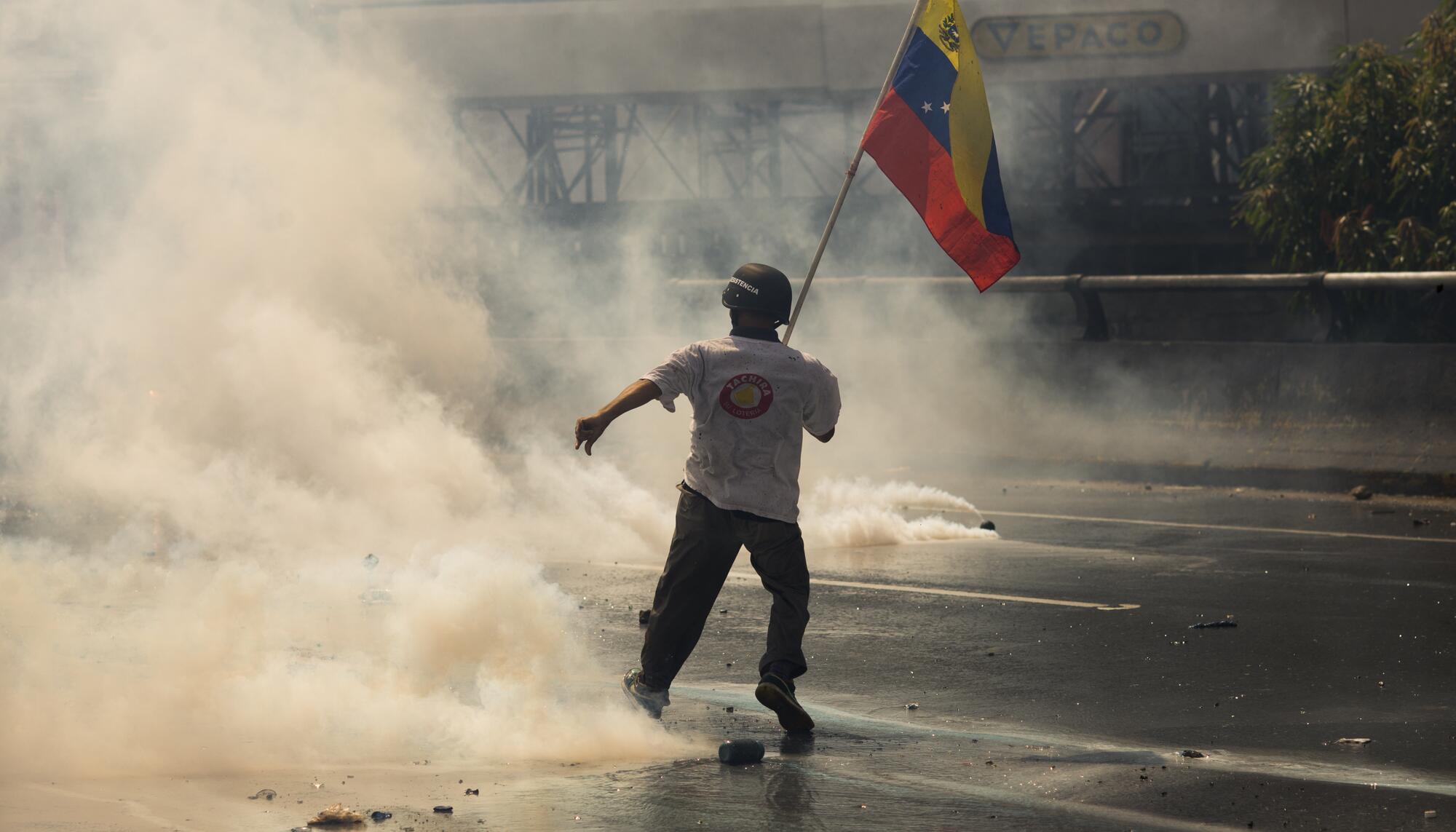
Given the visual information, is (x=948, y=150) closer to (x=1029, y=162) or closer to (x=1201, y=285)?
(x=1201, y=285)

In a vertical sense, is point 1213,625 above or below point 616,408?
below

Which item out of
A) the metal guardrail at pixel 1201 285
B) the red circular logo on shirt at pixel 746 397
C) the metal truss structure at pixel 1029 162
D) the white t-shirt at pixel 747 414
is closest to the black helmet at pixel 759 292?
the white t-shirt at pixel 747 414

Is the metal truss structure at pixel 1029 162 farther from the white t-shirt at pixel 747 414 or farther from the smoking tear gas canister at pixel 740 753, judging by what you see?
the smoking tear gas canister at pixel 740 753

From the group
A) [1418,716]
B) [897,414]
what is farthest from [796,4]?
[1418,716]

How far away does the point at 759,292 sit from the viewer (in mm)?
5848

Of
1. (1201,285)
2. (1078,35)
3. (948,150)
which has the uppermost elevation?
(1078,35)

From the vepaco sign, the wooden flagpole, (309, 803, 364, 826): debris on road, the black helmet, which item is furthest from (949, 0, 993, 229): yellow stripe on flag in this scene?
the vepaco sign

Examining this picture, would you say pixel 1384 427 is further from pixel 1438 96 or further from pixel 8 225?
pixel 8 225

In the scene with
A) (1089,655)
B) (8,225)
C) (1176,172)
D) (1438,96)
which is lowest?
(1089,655)

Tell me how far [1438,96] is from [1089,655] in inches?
292

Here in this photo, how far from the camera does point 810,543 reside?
33.2 feet

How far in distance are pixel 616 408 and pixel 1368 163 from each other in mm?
9539

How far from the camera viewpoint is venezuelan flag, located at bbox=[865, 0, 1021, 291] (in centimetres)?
697

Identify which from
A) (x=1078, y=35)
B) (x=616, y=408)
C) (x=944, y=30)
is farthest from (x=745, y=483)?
(x=1078, y=35)
